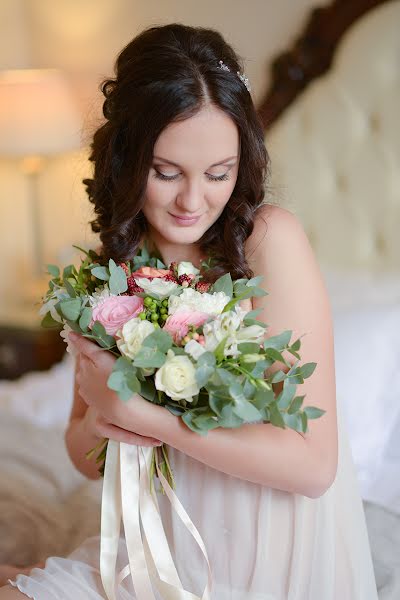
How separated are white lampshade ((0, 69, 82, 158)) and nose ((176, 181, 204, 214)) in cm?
244

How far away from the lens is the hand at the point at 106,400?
1371 millimetres

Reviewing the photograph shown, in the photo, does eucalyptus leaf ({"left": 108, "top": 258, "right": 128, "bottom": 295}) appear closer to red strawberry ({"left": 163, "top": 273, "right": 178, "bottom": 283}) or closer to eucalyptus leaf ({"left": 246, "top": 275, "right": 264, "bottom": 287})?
red strawberry ({"left": 163, "top": 273, "right": 178, "bottom": 283})

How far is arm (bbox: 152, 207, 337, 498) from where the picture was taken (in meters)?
1.41

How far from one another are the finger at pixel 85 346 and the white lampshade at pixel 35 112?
8.16ft

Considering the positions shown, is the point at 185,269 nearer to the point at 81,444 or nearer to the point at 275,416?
the point at 275,416

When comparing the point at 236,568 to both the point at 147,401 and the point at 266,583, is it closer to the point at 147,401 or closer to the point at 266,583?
the point at 266,583

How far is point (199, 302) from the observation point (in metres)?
1.34

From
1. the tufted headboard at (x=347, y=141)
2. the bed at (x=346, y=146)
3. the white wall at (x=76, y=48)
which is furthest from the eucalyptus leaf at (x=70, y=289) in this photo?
the white wall at (x=76, y=48)

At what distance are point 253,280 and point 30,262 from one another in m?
3.18

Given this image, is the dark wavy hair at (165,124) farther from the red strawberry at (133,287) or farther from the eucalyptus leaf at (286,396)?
the eucalyptus leaf at (286,396)

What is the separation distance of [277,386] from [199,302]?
28 centimetres

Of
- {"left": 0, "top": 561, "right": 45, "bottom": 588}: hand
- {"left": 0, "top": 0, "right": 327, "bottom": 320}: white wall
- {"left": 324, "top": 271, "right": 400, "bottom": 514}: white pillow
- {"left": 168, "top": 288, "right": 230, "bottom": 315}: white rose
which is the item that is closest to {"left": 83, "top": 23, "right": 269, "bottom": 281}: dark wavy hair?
{"left": 168, "top": 288, "right": 230, "bottom": 315}: white rose

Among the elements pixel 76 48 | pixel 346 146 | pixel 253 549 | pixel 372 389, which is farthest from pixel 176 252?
pixel 76 48

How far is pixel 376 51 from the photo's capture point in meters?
2.94
